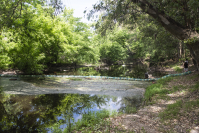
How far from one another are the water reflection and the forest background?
4.50m

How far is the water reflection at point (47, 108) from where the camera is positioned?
5.34m

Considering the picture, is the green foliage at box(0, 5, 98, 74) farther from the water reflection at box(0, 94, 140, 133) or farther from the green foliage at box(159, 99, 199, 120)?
the green foliage at box(159, 99, 199, 120)

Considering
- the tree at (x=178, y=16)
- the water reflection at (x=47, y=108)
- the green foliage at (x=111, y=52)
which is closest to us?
the water reflection at (x=47, y=108)

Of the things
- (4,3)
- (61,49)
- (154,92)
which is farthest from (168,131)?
(61,49)

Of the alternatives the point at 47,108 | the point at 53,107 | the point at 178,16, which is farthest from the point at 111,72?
the point at 47,108

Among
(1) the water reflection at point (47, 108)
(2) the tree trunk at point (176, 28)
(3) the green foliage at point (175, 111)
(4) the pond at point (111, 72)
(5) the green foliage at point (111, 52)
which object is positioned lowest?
(1) the water reflection at point (47, 108)

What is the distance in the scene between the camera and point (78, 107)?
729cm

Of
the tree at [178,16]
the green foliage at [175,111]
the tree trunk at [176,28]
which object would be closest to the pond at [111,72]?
the tree at [178,16]

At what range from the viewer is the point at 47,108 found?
277 inches

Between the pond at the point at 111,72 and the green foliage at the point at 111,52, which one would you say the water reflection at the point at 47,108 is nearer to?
the pond at the point at 111,72

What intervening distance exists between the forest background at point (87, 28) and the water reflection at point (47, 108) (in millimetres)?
4498

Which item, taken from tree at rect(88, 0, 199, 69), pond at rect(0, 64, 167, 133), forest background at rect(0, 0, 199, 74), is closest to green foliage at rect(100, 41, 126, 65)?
forest background at rect(0, 0, 199, 74)

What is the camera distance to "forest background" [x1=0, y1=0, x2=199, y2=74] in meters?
6.72

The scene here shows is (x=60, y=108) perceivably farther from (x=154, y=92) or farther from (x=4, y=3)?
(x=4, y=3)
